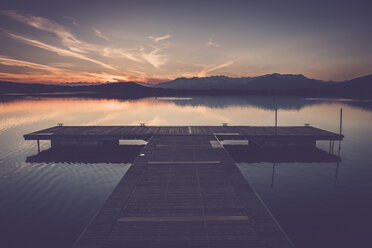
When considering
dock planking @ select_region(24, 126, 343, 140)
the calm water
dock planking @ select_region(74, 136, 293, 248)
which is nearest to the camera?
dock planking @ select_region(74, 136, 293, 248)

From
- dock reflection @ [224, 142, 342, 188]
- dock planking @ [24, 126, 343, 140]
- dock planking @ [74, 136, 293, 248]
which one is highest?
dock planking @ [24, 126, 343, 140]

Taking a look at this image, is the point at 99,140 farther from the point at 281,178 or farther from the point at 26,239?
the point at 281,178

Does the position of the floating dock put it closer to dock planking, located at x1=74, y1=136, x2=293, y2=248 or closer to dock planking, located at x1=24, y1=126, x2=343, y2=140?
dock planking, located at x1=74, y1=136, x2=293, y2=248

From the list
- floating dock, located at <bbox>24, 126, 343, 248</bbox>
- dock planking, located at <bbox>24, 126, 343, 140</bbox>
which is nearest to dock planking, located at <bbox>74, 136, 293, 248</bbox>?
floating dock, located at <bbox>24, 126, 343, 248</bbox>

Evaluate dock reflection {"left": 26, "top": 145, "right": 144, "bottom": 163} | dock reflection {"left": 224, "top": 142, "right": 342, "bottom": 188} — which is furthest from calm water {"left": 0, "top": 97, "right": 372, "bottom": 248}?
dock reflection {"left": 26, "top": 145, "right": 144, "bottom": 163}

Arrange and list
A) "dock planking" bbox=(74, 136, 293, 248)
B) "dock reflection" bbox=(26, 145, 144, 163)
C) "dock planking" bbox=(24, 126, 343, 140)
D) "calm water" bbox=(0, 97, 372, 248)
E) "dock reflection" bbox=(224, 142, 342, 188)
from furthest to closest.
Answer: "dock planking" bbox=(24, 126, 343, 140) < "dock reflection" bbox=(224, 142, 342, 188) < "dock reflection" bbox=(26, 145, 144, 163) < "calm water" bbox=(0, 97, 372, 248) < "dock planking" bbox=(74, 136, 293, 248)

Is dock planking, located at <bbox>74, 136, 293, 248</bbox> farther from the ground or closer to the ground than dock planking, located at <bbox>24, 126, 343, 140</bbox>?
closer to the ground

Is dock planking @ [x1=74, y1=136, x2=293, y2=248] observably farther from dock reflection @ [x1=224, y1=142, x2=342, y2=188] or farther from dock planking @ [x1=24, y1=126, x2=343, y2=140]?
dock planking @ [x1=24, y1=126, x2=343, y2=140]

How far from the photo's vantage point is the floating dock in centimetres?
912

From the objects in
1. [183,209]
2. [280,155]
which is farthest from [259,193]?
[280,155]

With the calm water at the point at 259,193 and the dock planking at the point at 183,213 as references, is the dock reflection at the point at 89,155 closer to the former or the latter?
the calm water at the point at 259,193

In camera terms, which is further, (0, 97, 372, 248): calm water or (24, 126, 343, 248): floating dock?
(0, 97, 372, 248): calm water

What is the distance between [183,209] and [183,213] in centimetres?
42

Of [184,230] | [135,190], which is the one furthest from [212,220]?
[135,190]
